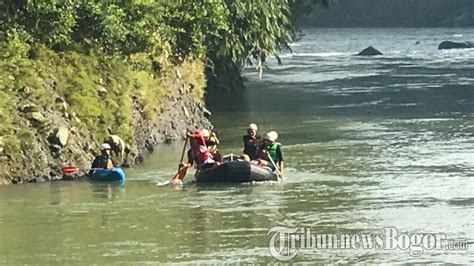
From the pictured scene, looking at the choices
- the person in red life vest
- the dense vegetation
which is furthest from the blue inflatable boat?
the dense vegetation

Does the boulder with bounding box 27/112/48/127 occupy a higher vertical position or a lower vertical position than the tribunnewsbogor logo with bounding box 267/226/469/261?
higher

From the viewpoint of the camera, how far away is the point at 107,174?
24.4 metres

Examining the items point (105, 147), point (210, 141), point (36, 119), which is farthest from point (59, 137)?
point (210, 141)

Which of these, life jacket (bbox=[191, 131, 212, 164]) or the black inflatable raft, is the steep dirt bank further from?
the black inflatable raft

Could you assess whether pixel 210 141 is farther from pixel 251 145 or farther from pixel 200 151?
pixel 251 145

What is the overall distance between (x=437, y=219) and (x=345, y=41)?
74.9 m

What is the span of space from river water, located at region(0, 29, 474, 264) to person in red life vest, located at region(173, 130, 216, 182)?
0.46m

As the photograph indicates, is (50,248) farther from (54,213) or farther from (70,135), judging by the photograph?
(70,135)

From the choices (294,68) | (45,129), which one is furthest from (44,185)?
(294,68)

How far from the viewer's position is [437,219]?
20172mm

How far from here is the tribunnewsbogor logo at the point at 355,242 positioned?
1802cm

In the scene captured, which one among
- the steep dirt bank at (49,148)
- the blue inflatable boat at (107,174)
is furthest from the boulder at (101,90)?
the blue inflatable boat at (107,174)

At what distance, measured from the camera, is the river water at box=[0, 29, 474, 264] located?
18094mm

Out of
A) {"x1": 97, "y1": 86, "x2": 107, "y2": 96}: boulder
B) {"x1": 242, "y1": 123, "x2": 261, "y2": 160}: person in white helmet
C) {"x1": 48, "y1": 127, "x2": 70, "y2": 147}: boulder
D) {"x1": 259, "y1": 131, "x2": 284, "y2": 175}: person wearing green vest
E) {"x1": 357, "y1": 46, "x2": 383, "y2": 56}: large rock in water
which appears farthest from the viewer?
{"x1": 357, "y1": 46, "x2": 383, "y2": 56}: large rock in water
